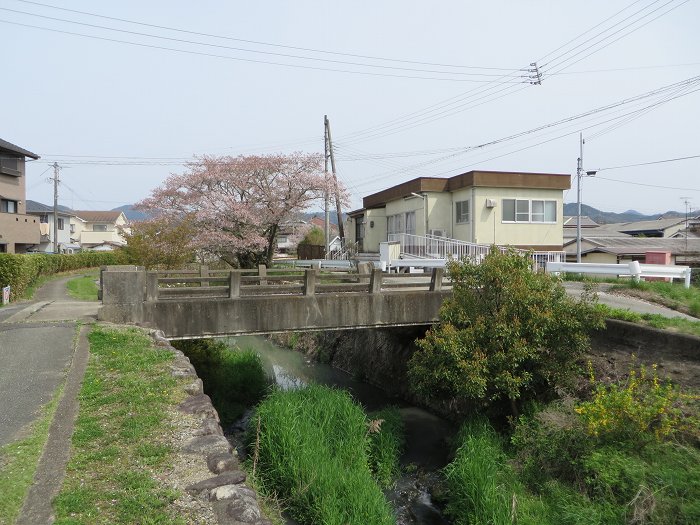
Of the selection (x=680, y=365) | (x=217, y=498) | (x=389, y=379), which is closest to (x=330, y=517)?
(x=217, y=498)

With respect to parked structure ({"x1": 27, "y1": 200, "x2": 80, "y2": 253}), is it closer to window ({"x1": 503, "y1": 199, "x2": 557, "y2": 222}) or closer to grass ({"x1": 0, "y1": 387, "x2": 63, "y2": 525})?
window ({"x1": 503, "y1": 199, "x2": 557, "y2": 222})

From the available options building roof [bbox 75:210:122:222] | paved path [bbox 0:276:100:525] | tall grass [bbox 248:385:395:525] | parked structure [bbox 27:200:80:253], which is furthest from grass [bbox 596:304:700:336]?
building roof [bbox 75:210:122:222]

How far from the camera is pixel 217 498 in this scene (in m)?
4.52

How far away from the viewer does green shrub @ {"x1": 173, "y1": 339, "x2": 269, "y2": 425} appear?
13891 mm

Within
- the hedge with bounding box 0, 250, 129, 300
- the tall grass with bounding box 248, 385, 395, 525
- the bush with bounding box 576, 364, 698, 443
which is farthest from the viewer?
the hedge with bounding box 0, 250, 129, 300

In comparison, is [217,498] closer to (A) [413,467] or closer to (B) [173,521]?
(B) [173,521]

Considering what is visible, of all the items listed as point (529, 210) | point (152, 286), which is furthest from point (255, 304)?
point (529, 210)

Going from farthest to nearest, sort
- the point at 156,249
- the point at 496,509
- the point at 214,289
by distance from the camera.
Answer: the point at 156,249 < the point at 214,289 < the point at 496,509

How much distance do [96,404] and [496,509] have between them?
605 centimetres

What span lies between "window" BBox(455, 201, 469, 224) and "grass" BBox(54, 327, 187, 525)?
739 inches

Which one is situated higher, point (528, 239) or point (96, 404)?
point (528, 239)

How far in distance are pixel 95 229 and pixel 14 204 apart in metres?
42.7

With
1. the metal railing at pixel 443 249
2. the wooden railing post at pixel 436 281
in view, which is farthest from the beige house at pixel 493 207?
the wooden railing post at pixel 436 281

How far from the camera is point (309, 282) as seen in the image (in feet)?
40.0
